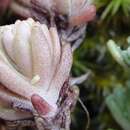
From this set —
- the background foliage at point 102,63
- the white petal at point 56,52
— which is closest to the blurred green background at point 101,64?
the background foliage at point 102,63

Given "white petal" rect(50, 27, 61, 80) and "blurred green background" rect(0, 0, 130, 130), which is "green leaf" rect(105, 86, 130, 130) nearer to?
"blurred green background" rect(0, 0, 130, 130)

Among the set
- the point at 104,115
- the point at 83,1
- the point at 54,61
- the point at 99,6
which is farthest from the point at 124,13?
the point at 54,61

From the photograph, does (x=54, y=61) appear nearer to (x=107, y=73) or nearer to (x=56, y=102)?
(x=56, y=102)

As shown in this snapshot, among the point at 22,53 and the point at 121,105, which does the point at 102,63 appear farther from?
the point at 22,53

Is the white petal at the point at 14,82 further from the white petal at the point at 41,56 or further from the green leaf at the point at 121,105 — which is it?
the green leaf at the point at 121,105

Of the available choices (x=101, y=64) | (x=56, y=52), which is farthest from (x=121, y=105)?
(x=56, y=52)

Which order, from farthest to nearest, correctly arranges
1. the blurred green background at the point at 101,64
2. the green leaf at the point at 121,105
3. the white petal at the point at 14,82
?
the blurred green background at the point at 101,64
the green leaf at the point at 121,105
the white petal at the point at 14,82
